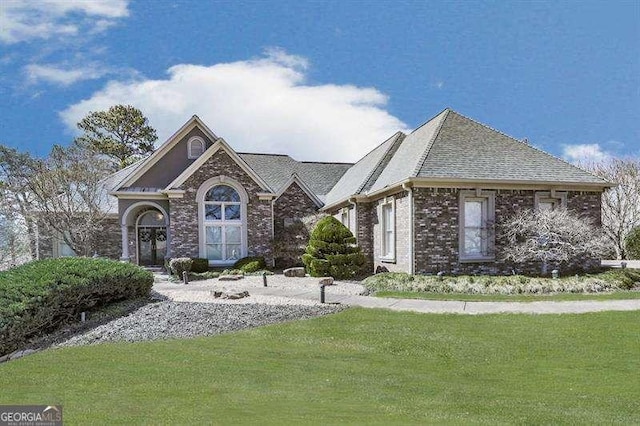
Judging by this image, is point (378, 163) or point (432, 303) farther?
point (378, 163)

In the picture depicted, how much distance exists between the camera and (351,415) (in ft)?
17.8

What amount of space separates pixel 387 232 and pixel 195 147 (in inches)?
459

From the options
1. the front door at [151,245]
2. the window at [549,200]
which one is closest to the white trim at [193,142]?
the front door at [151,245]

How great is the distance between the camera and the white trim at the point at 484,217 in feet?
56.6

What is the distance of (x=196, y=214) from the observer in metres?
22.8

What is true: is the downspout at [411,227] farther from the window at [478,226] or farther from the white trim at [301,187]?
the white trim at [301,187]

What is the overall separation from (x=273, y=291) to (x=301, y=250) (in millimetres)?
8984

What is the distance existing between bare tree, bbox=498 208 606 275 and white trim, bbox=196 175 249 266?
1201 centimetres

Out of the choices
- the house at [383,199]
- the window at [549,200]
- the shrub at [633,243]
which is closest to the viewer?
the house at [383,199]

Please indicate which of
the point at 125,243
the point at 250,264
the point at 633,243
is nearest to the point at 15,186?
the point at 125,243

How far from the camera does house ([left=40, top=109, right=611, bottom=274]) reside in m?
17.2

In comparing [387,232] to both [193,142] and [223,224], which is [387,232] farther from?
[193,142]

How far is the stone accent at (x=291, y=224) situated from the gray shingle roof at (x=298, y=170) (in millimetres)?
2717

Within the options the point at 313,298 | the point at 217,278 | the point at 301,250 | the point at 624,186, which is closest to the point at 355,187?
the point at 301,250
